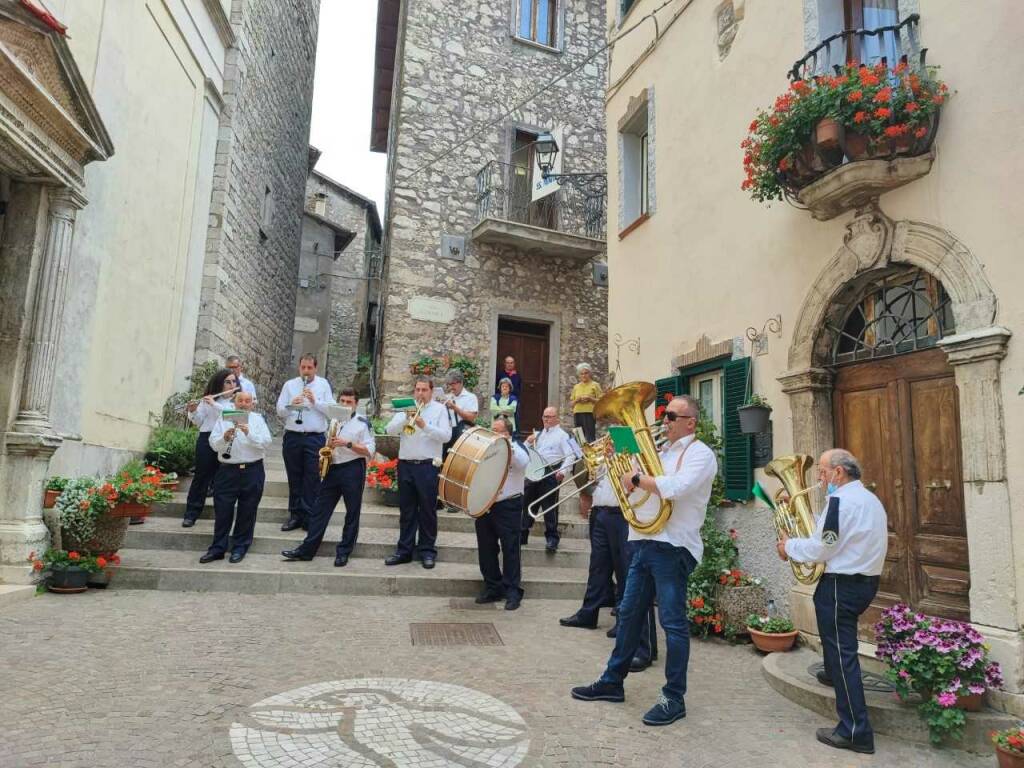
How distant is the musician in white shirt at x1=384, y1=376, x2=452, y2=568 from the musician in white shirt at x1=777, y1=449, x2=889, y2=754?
378 cm

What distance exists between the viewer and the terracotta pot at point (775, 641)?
5316 millimetres

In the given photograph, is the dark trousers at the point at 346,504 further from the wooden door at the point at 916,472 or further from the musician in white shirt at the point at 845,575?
the wooden door at the point at 916,472

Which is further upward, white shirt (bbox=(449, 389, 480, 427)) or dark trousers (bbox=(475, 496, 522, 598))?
white shirt (bbox=(449, 389, 480, 427))

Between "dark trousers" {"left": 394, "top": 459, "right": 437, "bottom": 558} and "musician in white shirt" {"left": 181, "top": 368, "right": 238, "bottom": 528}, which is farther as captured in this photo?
"musician in white shirt" {"left": 181, "top": 368, "right": 238, "bottom": 528}

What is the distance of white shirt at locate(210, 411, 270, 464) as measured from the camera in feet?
20.8

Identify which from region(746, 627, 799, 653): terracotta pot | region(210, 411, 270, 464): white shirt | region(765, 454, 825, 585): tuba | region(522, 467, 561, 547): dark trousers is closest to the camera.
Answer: region(765, 454, 825, 585): tuba

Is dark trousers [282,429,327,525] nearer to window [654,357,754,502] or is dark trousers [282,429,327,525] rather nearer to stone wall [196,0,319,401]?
stone wall [196,0,319,401]

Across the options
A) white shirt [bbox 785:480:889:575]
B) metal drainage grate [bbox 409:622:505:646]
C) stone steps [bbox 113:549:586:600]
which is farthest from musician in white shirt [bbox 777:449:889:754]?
stone steps [bbox 113:549:586:600]

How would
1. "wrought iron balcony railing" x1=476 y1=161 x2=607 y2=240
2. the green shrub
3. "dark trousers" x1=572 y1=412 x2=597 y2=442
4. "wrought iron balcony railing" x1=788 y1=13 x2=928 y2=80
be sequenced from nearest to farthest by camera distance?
1. "wrought iron balcony railing" x1=788 y1=13 x2=928 y2=80
2. the green shrub
3. "dark trousers" x1=572 y1=412 x2=597 y2=442
4. "wrought iron balcony railing" x1=476 y1=161 x2=607 y2=240

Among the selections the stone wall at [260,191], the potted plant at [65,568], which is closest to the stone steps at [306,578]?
the potted plant at [65,568]

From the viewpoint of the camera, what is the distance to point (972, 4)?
4.66 metres

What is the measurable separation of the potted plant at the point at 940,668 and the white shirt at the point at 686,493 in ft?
4.06

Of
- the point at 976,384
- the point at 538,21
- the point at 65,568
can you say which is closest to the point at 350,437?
the point at 65,568

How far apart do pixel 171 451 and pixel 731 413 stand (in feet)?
22.4
